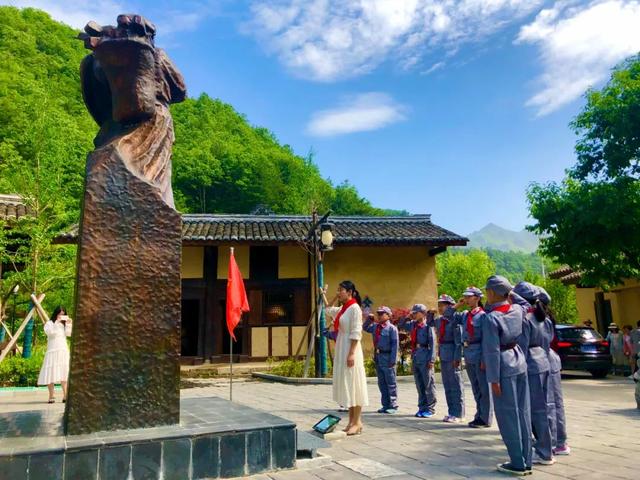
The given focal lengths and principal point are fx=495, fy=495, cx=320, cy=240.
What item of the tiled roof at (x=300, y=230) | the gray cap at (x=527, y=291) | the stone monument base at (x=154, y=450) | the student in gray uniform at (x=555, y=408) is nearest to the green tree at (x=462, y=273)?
the tiled roof at (x=300, y=230)

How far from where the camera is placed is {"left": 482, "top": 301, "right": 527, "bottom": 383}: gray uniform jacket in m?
4.06

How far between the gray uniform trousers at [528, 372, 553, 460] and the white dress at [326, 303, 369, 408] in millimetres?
1706

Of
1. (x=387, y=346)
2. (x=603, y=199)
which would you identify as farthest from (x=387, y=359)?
(x=603, y=199)

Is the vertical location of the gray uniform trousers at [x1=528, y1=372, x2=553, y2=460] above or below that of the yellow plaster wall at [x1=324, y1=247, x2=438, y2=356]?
below

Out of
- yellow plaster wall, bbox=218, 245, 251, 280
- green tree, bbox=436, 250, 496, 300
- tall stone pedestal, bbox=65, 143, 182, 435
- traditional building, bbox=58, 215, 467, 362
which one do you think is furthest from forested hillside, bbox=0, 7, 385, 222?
tall stone pedestal, bbox=65, 143, 182, 435

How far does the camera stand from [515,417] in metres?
3.98

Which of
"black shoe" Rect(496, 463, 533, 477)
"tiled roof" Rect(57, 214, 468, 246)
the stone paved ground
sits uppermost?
"tiled roof" Rect(57, 214, 468, 246)

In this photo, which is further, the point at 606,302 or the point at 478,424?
the point at 606,302

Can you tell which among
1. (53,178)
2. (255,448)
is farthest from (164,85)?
(53,178)

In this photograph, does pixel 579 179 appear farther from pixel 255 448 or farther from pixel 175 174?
pixel 175 174

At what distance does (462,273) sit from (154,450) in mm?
44311

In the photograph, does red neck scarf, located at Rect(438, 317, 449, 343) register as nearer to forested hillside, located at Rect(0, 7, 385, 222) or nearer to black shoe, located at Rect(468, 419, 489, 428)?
black shoe, located at Rect(468, 419, 489, 428)

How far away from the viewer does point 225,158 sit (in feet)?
98.8

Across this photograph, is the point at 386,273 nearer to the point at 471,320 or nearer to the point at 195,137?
the point at 471,320
